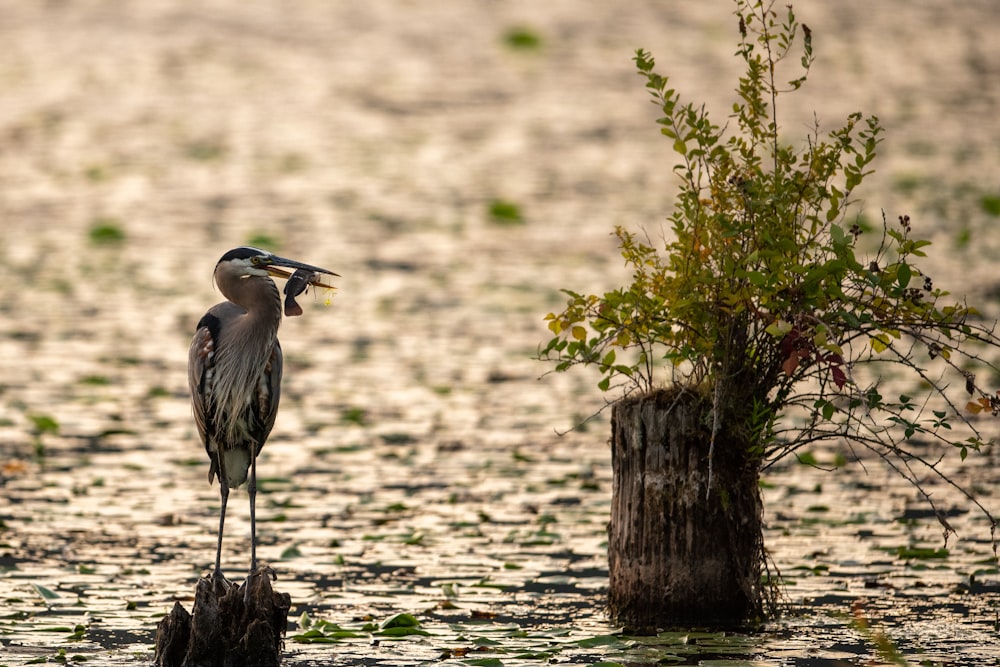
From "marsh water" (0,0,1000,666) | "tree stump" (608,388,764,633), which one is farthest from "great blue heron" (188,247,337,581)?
"tree stump" (608,388,764,633)

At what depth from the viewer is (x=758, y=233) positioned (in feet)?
23.4

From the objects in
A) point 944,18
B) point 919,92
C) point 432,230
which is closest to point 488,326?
point 432,230

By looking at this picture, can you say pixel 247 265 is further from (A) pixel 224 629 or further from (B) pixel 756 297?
(B) pixel 756 297

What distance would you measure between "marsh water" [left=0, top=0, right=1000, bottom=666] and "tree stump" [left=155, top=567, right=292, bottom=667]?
1.12 feet

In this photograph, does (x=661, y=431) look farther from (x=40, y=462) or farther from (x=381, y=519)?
(x=40, y=462)

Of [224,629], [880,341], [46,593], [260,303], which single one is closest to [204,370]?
[260,303]

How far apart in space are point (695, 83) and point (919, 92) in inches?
152

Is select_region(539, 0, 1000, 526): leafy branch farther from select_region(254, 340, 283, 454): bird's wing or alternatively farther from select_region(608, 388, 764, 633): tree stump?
select_region(254, 340, 283, 454): bird's wing

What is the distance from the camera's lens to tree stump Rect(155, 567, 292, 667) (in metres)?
6.55

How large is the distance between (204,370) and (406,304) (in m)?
9.44

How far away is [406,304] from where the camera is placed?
16750 mm

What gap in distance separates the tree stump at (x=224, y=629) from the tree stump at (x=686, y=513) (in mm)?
1702

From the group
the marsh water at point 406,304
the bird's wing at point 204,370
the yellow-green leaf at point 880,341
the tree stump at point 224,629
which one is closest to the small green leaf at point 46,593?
the marsh water at point 406,304

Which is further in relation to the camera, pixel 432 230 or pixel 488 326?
pixel 432 230
